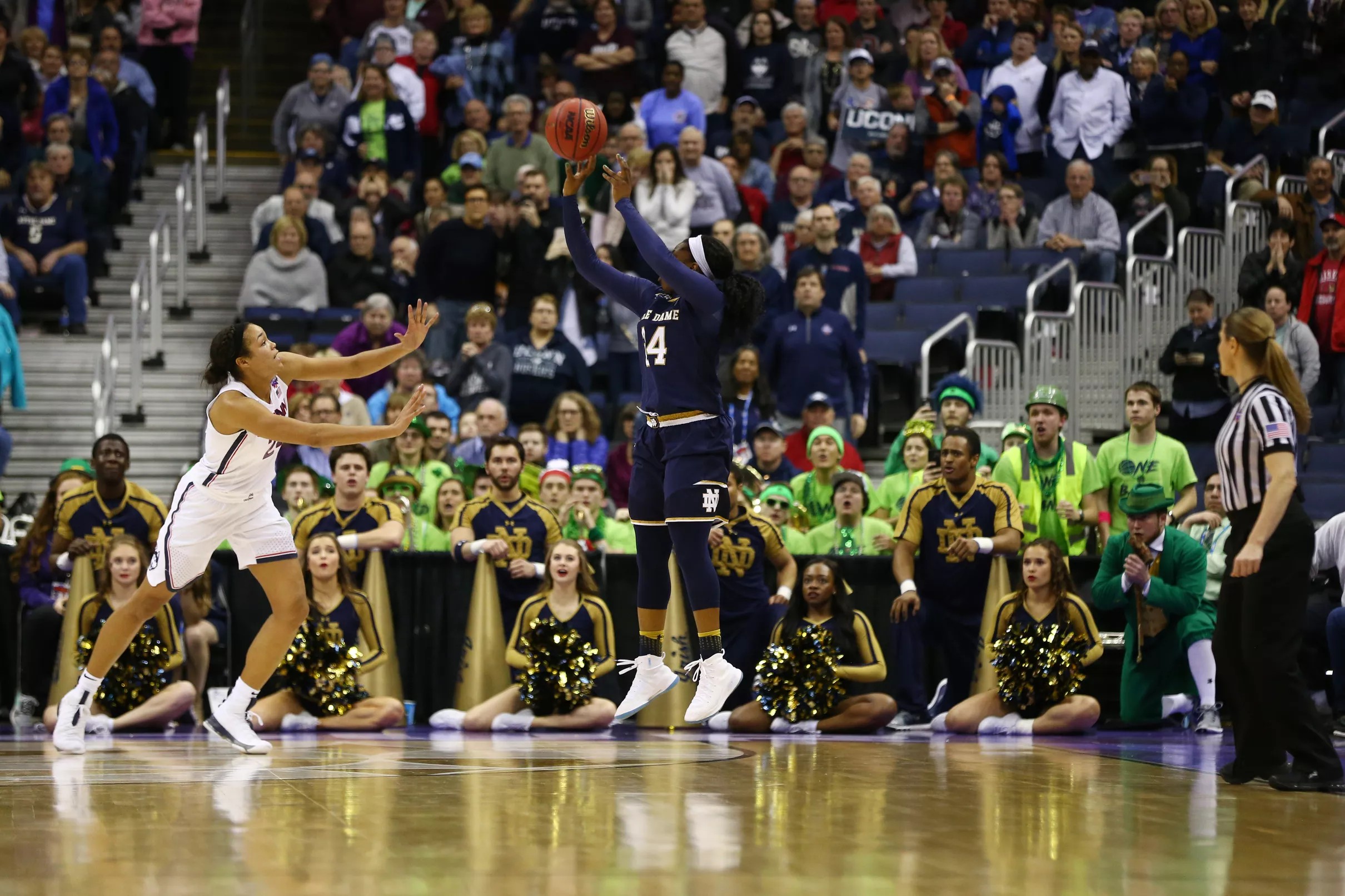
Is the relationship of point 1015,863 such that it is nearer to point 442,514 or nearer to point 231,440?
point 231,440

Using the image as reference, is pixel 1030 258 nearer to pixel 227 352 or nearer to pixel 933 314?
pixel 933 314

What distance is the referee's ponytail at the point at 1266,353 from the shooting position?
7840 mm

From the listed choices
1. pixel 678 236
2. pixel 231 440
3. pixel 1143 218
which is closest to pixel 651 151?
pixel 678 236

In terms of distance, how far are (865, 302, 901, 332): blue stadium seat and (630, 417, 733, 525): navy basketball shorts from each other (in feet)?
26.1

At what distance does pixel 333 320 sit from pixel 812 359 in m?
4.58

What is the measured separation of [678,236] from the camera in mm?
16406

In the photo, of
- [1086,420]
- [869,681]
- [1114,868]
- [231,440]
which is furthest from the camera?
[1086,420]

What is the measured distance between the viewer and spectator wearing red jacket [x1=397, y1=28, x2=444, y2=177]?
19141mm

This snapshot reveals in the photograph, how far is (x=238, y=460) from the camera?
8.90m

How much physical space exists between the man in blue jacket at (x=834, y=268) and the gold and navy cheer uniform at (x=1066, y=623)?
4.55 meters

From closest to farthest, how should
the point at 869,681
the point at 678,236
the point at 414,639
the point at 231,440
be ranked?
the point at 231,440 → the point at 869,681 → the point at 414,639 → the point at 678,236

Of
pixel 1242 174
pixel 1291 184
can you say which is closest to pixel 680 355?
pixel 1242 174

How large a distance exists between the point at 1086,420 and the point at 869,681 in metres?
5.04

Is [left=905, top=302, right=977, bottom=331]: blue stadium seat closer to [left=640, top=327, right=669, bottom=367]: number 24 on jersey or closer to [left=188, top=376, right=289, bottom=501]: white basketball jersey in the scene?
[left=640, top=327, right=669, bottom=367]: number 24 on jersey
